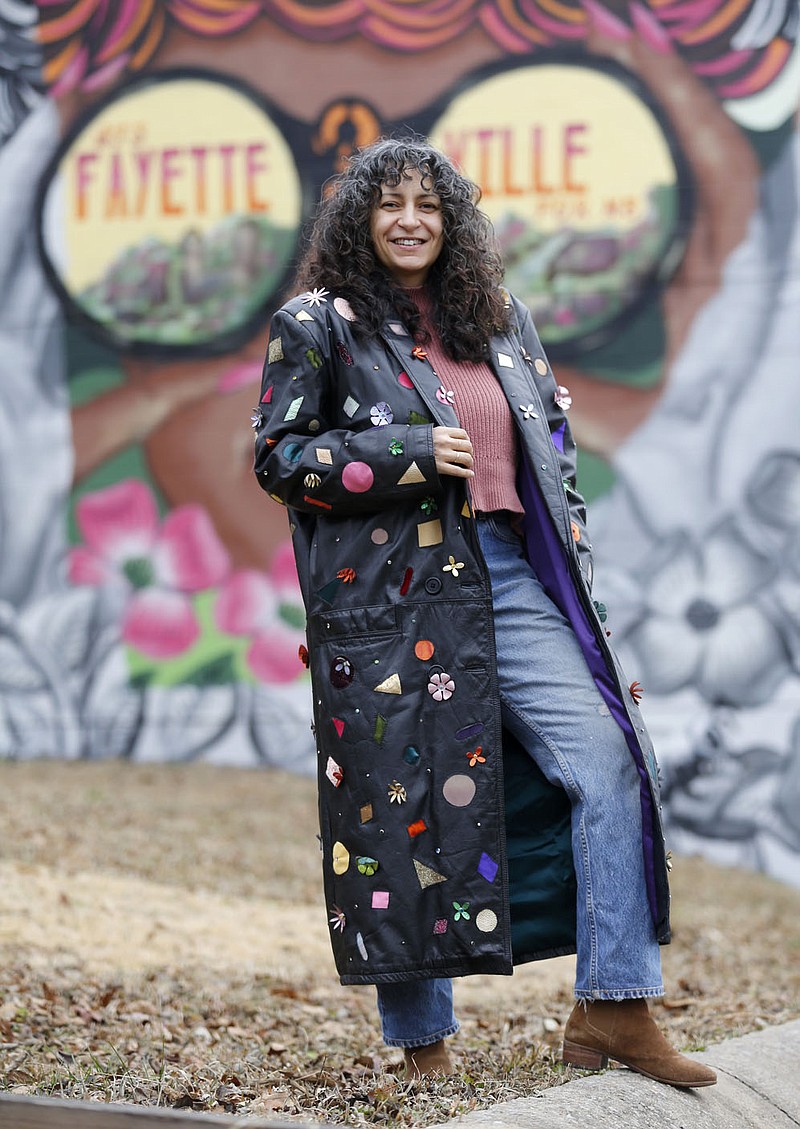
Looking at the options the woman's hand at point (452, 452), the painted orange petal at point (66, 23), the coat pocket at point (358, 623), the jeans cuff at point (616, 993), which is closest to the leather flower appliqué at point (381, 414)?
the woman's hand at point (452, 452)

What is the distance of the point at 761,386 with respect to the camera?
9.73m

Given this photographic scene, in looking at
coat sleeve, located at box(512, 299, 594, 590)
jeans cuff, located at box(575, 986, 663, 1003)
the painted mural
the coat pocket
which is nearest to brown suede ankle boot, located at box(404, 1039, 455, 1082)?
jeans cuff, located at box(575, 986, 663, 1003)

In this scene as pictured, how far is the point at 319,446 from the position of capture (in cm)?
329

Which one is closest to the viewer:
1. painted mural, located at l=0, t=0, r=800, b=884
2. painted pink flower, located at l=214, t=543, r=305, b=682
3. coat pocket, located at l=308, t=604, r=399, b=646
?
coat pocket, located at l=308, t=604, r=399, b=646

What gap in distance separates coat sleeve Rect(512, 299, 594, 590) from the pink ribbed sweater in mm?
150

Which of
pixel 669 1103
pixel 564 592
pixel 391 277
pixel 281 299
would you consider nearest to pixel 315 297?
pixel 391 277

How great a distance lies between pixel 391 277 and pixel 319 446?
0.52 metres

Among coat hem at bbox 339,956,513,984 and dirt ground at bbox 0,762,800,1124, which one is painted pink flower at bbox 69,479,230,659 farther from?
coat hem at bbox 339,956,513,984

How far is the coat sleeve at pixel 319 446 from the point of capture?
324 centimetres

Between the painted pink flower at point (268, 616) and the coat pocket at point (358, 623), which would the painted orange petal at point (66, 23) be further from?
the coat pocket at point (358, 623)

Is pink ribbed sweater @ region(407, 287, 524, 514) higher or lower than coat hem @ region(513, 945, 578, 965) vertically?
higher

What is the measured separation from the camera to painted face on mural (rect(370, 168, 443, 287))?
3500 mm

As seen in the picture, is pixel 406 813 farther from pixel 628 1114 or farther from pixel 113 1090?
pixel 113 1090

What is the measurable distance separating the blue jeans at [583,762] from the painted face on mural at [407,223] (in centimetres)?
66
